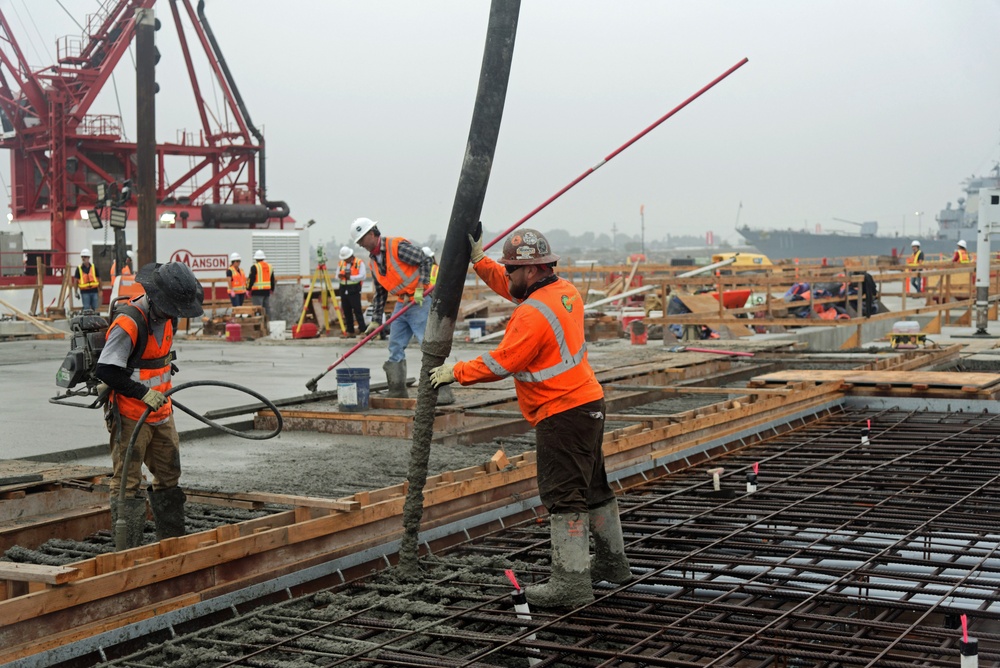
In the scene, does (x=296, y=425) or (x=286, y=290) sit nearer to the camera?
(x=296, y=425)

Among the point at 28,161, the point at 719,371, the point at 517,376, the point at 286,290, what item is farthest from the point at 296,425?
the point at 28,161

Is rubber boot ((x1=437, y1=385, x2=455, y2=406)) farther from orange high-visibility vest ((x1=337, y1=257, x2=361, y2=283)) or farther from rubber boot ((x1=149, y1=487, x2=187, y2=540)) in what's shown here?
orange high-visibility vest ((x1=337, y1=257, x2=361, y2=283))

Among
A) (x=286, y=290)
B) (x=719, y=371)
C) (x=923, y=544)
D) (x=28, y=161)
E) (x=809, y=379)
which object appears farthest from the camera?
(x=28, y=161)

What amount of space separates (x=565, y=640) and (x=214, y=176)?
3620 cm

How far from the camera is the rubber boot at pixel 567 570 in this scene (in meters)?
4.81

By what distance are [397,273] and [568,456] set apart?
5339mm

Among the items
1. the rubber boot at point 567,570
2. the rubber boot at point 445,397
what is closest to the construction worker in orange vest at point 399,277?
the rubber boot at point 445,397

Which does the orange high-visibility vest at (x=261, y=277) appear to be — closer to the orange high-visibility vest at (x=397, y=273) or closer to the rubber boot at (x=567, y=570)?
the orange high-visibility vest at (x=397, y=273)

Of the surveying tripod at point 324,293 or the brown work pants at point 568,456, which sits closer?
the brown work pants at point 568,456

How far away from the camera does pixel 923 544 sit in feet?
19.6

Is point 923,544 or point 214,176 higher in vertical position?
point 214,176

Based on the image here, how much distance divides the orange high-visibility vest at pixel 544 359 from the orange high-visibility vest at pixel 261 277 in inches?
733

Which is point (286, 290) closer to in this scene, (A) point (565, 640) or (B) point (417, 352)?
(B) point (417, 352)

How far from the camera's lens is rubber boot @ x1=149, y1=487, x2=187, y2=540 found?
5480mm
